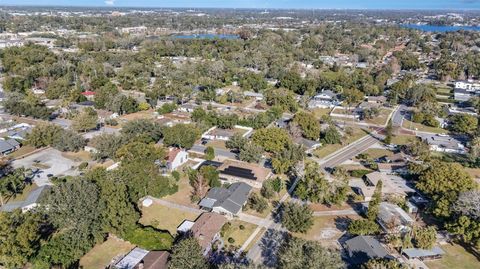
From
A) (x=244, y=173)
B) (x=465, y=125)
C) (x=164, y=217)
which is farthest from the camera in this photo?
(x=465, y=125)

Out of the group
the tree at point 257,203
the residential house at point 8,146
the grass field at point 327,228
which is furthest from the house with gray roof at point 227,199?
the residential house at point 8,146

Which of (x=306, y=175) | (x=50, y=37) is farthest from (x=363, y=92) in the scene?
(x=50, y=37)

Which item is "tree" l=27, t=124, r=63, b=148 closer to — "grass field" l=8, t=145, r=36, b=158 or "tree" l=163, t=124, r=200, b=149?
"grass field" l=8, t=145, r=36, b=158

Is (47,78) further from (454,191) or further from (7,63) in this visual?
(454,191)

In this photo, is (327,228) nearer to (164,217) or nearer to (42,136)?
(164,217)

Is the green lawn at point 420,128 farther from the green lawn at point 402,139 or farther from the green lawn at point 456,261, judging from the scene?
the green lawn at point 456,261

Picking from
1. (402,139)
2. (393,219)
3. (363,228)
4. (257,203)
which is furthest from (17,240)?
Answer: (402,139)
